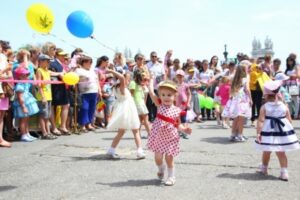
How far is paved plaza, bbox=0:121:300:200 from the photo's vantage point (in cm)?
477

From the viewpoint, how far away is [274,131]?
5684 millimetres

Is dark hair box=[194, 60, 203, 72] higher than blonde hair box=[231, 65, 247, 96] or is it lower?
higher

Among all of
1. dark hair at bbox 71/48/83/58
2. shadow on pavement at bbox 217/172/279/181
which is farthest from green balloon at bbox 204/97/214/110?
shadow on pavement at bbox 217/172/279/181

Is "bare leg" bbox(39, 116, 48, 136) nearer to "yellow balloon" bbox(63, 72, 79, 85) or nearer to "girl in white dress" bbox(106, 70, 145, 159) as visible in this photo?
"yellow balloon" bbox(63, 72, 79, 85)

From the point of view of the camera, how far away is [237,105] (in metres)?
8.66

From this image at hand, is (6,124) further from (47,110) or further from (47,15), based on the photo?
(47,15)

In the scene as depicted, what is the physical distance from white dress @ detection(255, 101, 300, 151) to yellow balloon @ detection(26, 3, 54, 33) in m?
4.14

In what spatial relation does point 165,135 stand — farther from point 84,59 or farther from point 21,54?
point 84,59

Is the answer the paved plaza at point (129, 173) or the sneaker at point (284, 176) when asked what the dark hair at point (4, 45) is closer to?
the paved plaza at point (129, 173)

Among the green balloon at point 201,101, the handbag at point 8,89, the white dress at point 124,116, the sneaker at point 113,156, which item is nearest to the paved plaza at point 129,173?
the sneaker at point 113,156

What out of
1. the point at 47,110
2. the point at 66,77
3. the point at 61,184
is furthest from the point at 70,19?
the point at 61,184

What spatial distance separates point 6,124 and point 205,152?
14.7ft

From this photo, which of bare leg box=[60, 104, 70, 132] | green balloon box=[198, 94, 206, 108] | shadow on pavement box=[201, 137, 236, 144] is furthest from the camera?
green balloon box=[198, 94, 206, 108]

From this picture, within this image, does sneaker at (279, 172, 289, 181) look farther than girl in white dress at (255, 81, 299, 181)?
No
